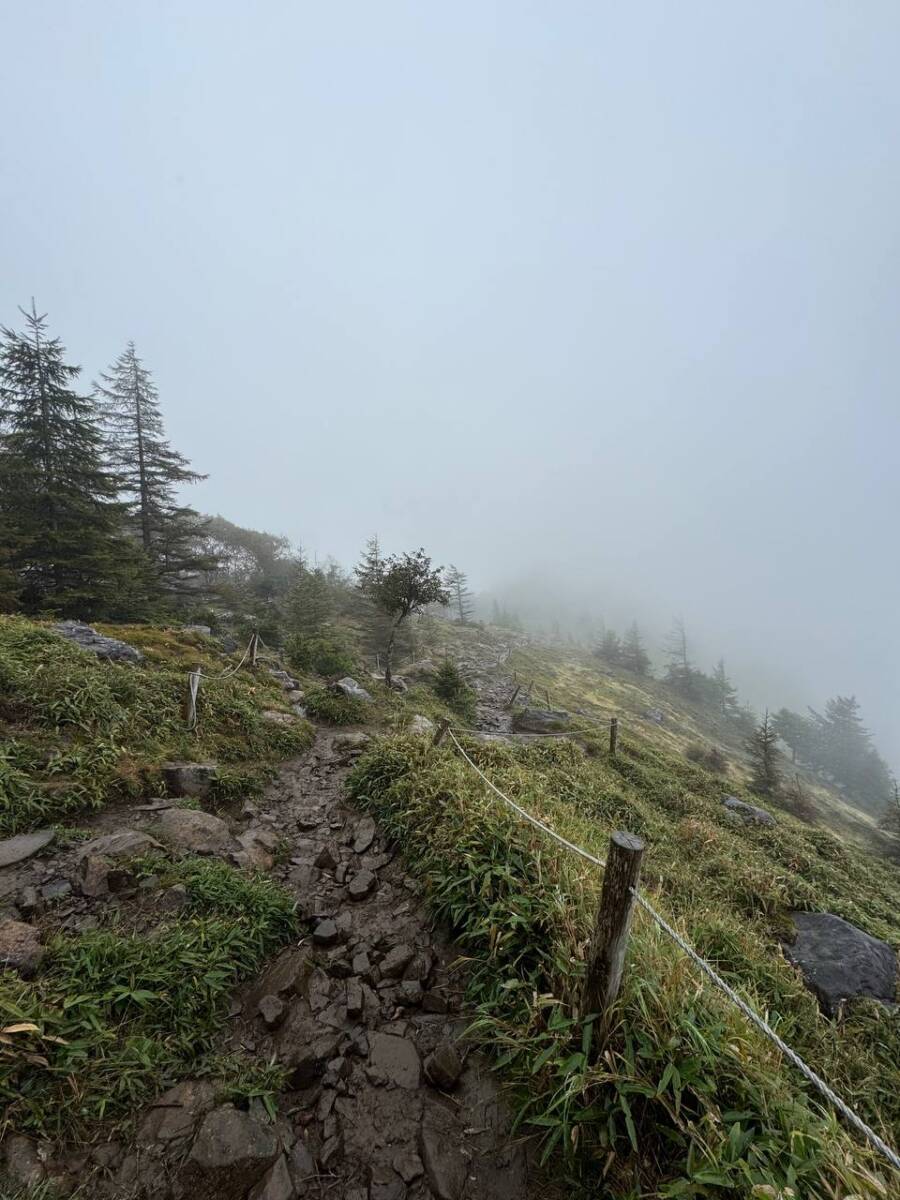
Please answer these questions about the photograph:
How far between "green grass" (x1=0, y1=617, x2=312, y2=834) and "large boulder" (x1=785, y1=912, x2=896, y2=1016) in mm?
8703

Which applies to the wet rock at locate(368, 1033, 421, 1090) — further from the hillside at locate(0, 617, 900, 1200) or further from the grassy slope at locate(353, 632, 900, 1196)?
the grassy slope at locate(353, 632, 900, 1196)

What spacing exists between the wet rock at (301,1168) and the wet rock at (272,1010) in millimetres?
787

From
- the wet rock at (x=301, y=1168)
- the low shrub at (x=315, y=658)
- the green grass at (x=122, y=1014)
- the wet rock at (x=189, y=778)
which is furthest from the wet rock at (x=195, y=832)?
the low shrub at (x=315, y=658)

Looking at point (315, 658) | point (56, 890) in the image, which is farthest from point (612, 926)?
point (315, 658)

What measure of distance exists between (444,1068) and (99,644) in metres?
10.2

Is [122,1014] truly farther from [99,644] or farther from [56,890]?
[99,644]

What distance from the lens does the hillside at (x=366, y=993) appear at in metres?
2.62

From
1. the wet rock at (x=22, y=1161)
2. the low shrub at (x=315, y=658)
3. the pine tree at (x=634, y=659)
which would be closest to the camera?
the wet rock at (x=22, y=1161)

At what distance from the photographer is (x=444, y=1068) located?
129 inches

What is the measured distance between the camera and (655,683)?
175 feet

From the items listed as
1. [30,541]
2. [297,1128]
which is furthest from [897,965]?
[30,541]

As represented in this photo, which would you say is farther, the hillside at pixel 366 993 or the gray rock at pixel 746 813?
the gray rock at pixel 746 813

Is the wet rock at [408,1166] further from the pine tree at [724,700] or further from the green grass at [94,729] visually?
the pine tree at [724,700]

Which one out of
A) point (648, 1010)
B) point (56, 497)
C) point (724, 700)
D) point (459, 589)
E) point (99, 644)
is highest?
point (56, 497)
